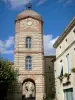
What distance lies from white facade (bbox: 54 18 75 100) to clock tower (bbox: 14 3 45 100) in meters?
8.79

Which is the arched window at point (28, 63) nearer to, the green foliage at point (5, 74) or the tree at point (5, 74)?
the tree at point (5, 74)

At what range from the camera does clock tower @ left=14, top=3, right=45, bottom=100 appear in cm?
3578

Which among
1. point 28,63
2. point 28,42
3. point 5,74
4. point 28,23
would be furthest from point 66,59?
point 28,23

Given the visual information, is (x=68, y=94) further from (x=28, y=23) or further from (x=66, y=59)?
(x=28, y=23)

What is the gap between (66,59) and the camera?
24219 mm

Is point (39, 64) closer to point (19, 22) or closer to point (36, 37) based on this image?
point (36, 37)

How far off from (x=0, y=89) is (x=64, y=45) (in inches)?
475

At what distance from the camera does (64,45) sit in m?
25.2

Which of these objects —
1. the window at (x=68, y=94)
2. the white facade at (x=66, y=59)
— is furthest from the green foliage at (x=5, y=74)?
the window at (x=68, y=94)

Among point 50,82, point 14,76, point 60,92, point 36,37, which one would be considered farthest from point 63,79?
point 50,82

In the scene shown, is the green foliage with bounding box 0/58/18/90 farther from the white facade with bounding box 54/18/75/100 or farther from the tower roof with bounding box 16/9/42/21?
the tower roof with bounding box 16/9/42/21

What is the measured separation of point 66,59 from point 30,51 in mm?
13804

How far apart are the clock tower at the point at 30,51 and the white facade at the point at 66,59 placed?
28.9ft

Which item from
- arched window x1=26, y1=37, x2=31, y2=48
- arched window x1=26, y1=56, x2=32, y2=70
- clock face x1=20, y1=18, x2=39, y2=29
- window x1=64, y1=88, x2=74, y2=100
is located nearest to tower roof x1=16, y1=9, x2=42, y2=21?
clock face x1=20, y1=18, x2=39, y2=29
